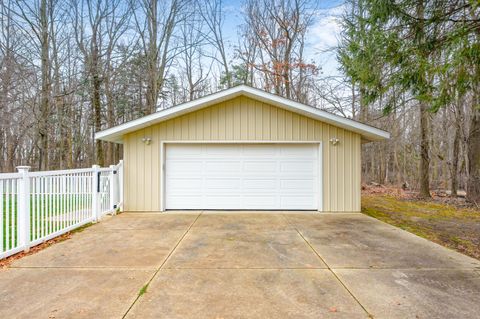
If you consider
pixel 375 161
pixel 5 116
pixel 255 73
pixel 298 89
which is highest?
pixel 255 73

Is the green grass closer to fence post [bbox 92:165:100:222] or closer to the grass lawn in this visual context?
fence post [bbox 92:165:100:222]

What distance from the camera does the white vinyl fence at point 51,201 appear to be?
416 centimetres

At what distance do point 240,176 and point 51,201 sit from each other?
14.6 ft

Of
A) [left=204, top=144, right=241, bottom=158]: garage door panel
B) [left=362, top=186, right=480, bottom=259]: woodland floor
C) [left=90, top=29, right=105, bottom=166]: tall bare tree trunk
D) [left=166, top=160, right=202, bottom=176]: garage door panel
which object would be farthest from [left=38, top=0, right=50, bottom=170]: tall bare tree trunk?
[left=362, top=186, right=480, bottom=259]: woodland floor

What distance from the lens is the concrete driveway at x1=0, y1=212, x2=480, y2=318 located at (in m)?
2.60

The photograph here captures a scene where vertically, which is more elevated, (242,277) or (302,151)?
(302,151)

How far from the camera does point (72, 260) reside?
12.8 feet

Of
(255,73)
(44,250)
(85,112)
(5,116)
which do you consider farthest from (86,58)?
(44,250)

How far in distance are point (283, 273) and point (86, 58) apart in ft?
47.2

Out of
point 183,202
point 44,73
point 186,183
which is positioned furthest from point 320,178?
point 44,73

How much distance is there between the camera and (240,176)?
26.1 ft

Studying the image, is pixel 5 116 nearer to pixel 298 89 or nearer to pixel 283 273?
pixel 298 89

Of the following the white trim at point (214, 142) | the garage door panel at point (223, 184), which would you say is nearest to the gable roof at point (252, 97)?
the white trim at point (214, 142)

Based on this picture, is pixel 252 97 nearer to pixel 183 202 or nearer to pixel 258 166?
pixel 258 166
